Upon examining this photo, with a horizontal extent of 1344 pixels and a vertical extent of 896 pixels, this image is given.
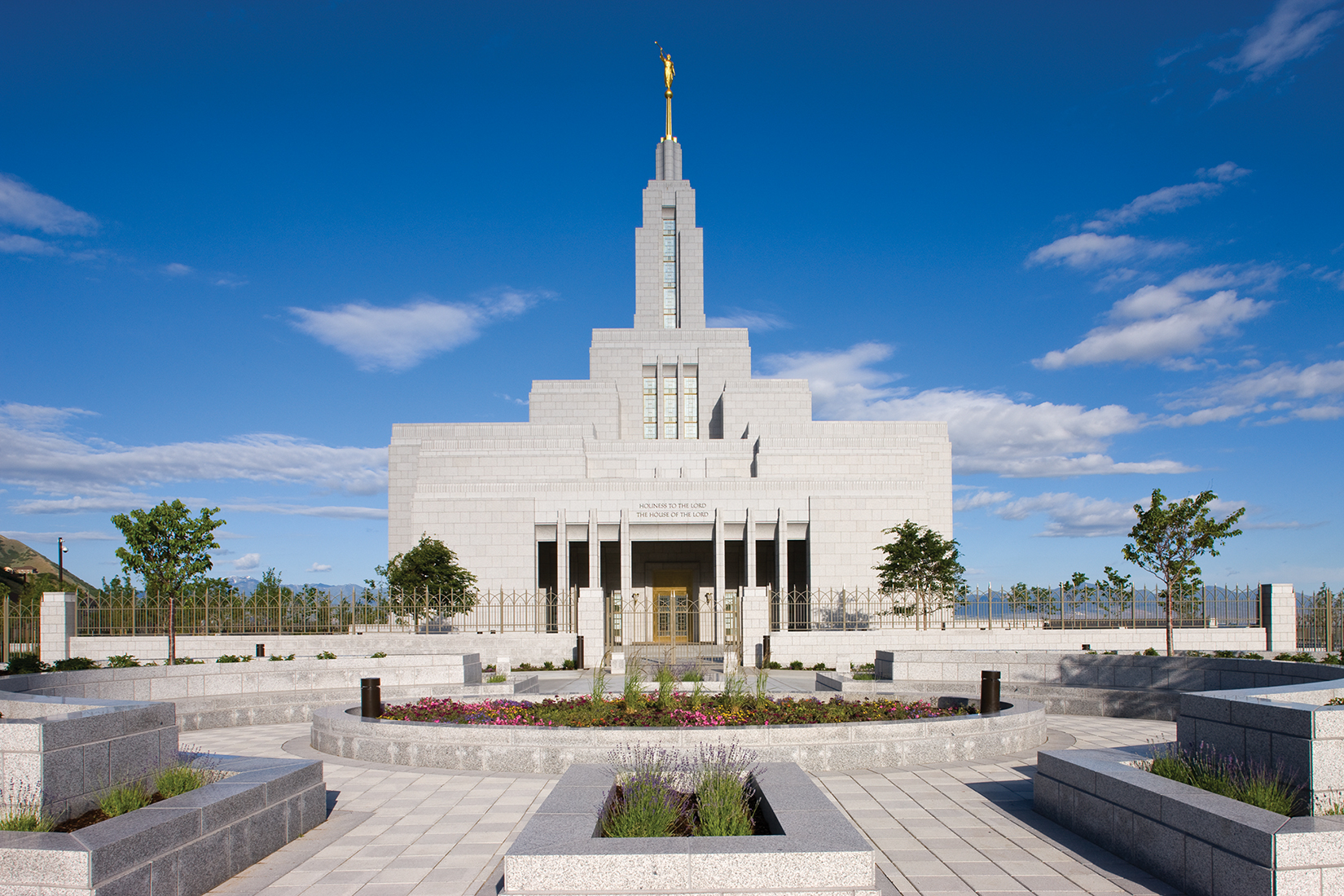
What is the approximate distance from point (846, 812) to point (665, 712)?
3.27 m

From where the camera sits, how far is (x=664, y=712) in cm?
1136

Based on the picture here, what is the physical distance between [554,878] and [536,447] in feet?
132

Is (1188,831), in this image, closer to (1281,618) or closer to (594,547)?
(1281,618)

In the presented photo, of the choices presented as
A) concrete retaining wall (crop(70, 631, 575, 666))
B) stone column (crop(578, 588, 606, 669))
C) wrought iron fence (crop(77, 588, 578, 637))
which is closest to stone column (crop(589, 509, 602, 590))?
wrought iron fence (crop(77, 588, 578, 637))

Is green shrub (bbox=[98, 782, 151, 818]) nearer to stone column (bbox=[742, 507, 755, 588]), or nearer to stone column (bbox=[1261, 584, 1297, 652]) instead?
stone column (bbox=[1261, 584, 1297, 652])

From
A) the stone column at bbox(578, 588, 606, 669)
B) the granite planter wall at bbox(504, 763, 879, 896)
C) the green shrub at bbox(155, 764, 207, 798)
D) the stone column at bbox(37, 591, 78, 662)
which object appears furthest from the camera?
the stone column at bbox(37, 591, 78, 662)

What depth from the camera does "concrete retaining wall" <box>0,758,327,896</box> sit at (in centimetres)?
532

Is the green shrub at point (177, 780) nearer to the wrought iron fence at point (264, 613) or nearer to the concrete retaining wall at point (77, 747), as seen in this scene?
the concrete retaining wall at point (77, 747)

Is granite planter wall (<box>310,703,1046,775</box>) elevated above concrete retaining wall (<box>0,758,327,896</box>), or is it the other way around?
concrete retaining wall (<box>0,758,327,896</box>)

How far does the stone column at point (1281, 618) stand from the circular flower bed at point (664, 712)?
67.6 ft

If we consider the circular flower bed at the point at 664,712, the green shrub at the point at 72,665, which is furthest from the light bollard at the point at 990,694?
the green shrub at the point at 72,665

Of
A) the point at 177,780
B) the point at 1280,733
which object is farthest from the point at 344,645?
the point at 1280,733

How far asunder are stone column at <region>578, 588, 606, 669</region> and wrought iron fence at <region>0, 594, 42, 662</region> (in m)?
16.7

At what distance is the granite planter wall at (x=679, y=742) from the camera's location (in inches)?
408
